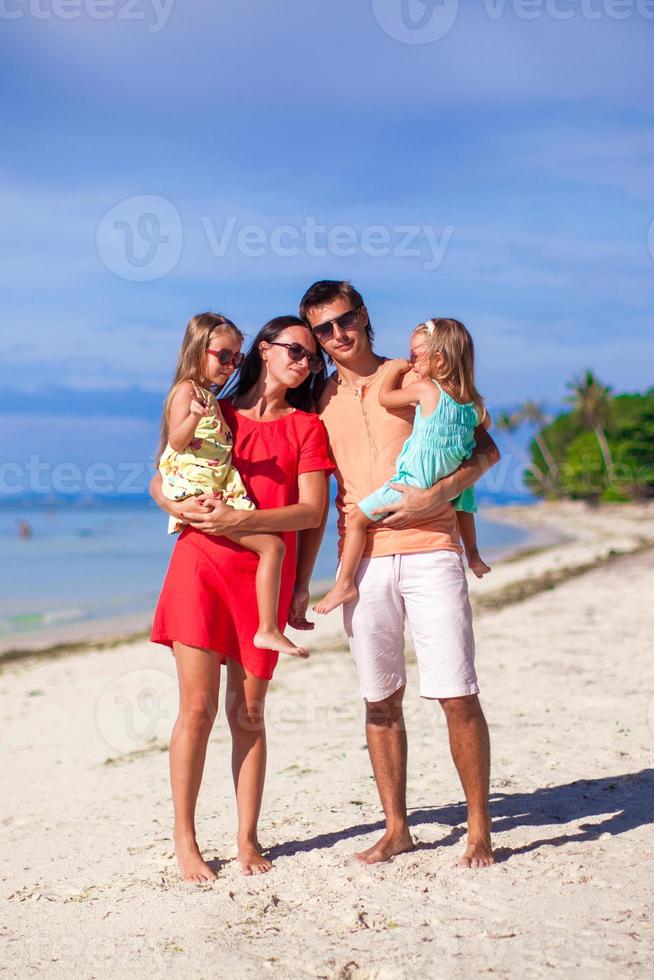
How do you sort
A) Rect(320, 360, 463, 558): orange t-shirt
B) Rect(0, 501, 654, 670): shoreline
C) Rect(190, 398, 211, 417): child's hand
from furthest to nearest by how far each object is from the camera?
1. Rect(0, 501, 654, 670): shoreline
2. Rect(320, 360, 463, 558): orange t-shirt
3. Rect(190, 398, 211, 417): child's hand

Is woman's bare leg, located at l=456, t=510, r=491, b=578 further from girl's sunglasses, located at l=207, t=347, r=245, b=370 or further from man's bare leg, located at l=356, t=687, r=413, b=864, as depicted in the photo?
girl's sunglasses, located at l=207, t=347, r=245, b=370

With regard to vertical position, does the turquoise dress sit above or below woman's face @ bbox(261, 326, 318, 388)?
below

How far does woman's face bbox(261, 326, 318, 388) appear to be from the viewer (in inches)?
160

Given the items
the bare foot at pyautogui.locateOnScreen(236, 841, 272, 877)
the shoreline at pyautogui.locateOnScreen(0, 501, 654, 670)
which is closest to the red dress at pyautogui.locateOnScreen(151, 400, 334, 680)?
the bare foot at pyautogui.locateOnScreen(236, 841, 272, 877)

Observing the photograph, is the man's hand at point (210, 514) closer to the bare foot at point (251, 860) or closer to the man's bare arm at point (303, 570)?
the man's bare arm at point (303, 570)

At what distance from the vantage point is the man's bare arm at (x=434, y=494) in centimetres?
389

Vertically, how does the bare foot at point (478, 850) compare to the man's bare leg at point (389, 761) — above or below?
below

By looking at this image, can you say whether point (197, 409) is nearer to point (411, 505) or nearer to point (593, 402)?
point (411, 505)

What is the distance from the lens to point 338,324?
161 inches

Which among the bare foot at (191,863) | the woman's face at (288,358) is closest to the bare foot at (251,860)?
the bare foot at (191,863)

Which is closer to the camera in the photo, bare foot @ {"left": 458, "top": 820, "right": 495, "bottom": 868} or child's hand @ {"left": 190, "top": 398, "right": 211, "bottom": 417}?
child's hand @ {"left": 190, "top": 398, "right": 211, "bottom": 417}

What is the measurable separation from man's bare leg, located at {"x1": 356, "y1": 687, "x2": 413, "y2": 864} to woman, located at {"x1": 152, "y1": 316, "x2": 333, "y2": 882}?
478 millimetres

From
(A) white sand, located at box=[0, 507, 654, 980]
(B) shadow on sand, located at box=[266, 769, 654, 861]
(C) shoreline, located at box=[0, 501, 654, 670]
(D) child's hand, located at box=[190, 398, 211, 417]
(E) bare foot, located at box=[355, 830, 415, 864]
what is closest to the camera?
(A) white sand, located at box=[0, 507, 654, 980]

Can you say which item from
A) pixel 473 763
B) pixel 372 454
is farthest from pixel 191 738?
pixel 372 454
